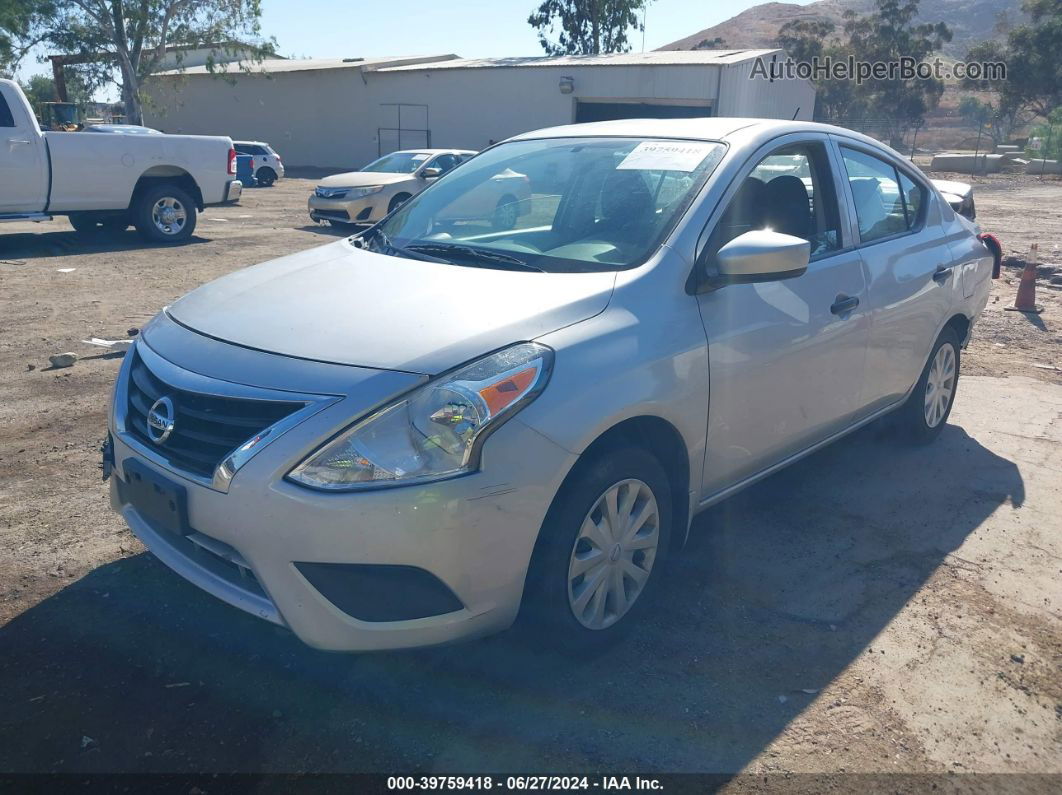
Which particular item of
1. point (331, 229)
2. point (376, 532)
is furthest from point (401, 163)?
point (376, 532)

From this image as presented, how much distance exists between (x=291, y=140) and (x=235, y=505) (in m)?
43.7

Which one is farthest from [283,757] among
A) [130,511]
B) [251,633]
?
[130,511]

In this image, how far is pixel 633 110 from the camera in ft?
105

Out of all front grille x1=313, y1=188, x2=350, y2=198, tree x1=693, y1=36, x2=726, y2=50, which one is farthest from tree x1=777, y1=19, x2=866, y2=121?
front grille x1=313, y1=188, x2=350, y2=198

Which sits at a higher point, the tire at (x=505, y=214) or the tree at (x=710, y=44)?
the tree at (x=710, y=44)

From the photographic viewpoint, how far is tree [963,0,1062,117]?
154 ft

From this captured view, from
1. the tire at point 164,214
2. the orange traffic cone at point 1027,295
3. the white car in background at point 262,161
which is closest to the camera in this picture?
the orange traffic cone at point 1027,295

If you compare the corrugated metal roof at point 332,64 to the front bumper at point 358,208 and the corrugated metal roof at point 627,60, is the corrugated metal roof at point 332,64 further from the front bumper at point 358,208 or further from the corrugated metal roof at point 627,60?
the front bumper at point 358,208

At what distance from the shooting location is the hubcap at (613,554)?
9.70ft

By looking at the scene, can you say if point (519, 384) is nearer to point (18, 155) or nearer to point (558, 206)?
point (558, 206)

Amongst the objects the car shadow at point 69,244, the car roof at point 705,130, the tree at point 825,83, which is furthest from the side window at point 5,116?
the tree at point 825,83

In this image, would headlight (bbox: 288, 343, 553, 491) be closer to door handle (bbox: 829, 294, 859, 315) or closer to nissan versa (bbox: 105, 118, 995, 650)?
nissan versa (bbox: 105, 118, 995, 650)

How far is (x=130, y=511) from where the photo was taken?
3.14 m

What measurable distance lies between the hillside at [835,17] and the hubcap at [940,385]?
153871mm
